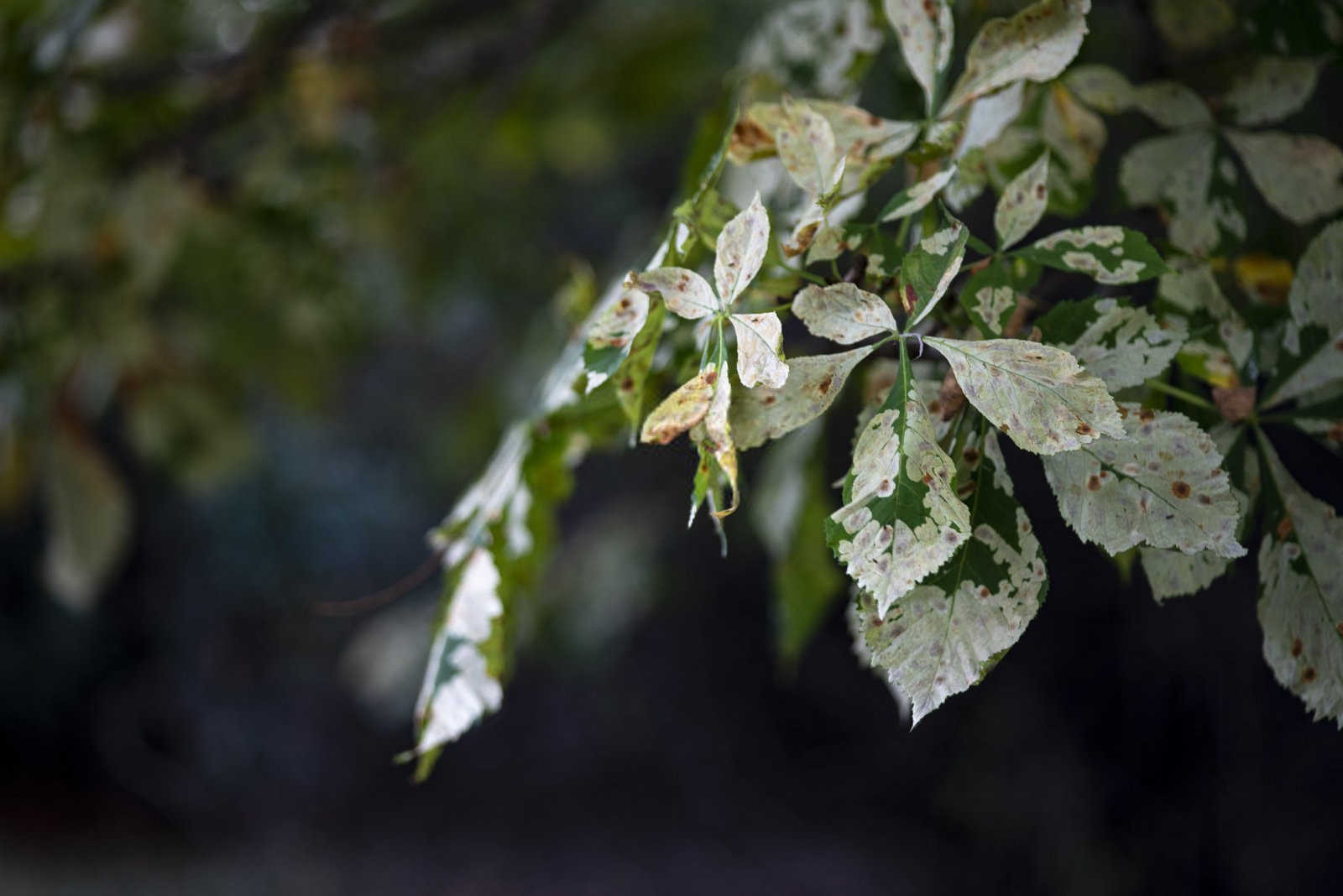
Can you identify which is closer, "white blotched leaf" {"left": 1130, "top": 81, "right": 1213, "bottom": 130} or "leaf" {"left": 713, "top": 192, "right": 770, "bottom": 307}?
"leaf" {"left": 713, "top": 192, "right": 770, "bottom": 307}

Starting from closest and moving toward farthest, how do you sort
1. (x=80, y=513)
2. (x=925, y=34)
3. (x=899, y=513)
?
(x=899, y=513), (x=925, y=34), (x=80, y=513)

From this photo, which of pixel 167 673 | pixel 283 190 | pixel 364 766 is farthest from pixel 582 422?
pixel 167 673

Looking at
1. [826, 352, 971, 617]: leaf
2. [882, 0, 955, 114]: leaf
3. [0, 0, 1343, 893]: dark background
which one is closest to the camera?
[826, 352, 971, 617]: leaf

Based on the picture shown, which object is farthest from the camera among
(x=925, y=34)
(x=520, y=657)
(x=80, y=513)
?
(x=520, y=657)

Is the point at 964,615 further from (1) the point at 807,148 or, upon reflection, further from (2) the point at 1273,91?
(2) the point at 1273,91

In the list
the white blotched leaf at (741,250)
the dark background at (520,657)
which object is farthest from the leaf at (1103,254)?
the dark background at (520,657)

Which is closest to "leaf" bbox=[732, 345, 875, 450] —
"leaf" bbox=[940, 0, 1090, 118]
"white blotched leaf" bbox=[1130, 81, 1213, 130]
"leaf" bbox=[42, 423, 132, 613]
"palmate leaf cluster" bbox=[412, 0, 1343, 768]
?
"palmate leaf cluster" bbox=[412, 0, 1343, 768]

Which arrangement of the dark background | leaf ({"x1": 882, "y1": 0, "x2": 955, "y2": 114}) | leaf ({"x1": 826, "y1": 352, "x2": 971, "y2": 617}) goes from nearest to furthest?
leaf ({"x1": 826, "y1": 352, "x2": 971, "y2": 617})
leaf ({"x1": 882, "y1": 0, "x2": 955, "y2": 114})
the dark background

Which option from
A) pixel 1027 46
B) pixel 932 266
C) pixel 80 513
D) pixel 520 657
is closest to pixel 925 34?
pixel 1027 46

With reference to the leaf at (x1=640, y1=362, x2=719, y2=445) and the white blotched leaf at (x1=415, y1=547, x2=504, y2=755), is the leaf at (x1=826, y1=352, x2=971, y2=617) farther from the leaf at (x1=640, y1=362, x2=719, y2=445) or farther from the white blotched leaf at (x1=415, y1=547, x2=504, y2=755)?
the white blotched leaf at (x1=415, y1=547, x2=504, y2=755)
